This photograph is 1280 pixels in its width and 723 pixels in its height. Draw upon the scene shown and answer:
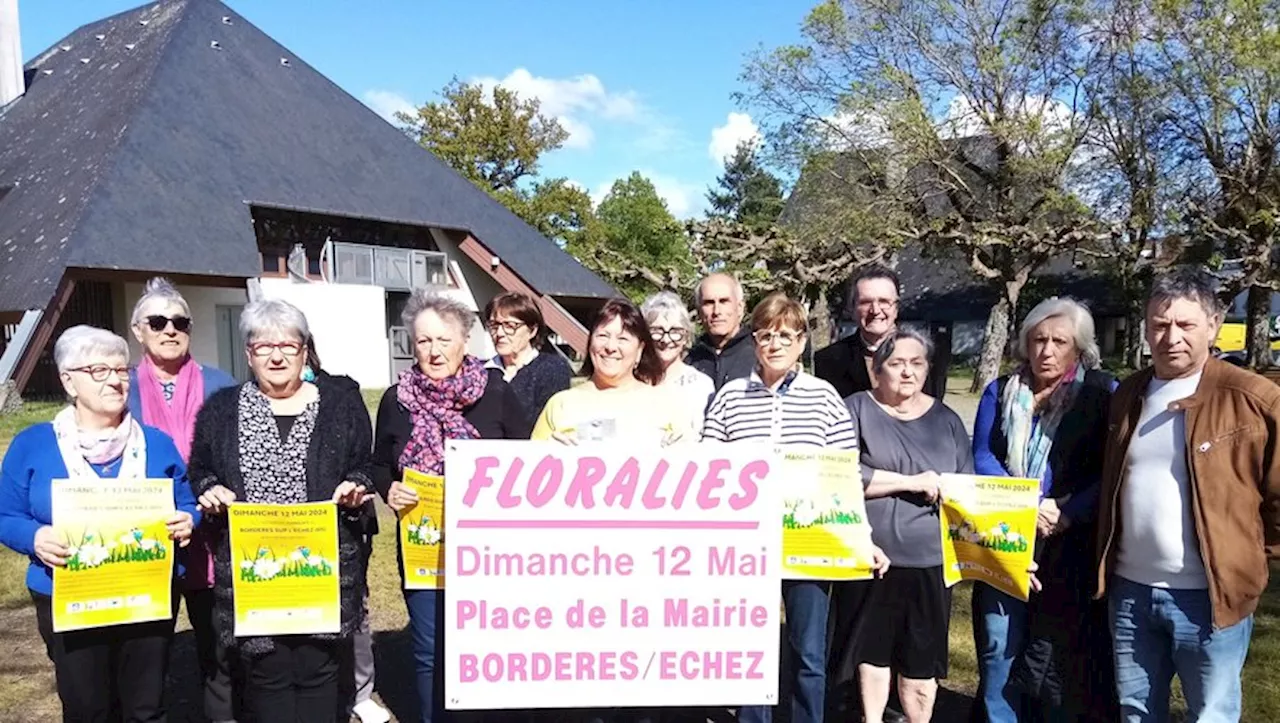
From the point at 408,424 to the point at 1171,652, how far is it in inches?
114

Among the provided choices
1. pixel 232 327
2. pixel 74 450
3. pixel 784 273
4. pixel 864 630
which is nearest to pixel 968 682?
pixel 864 630

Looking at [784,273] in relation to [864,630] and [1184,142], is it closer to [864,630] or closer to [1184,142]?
[1184,142]

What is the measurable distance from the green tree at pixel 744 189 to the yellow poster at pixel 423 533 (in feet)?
169

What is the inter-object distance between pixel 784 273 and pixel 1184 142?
36.4 feet

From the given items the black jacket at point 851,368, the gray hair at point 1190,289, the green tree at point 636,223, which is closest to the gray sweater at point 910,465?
the black jacket at point 851,368

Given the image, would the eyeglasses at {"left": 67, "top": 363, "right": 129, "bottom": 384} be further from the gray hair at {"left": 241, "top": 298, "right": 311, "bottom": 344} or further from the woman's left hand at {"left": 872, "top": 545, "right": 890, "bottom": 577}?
the woman's left hand at {"left": 872, "top": 545, "right": 890, "bottom": 577}

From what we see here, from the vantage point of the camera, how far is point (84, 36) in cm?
2820

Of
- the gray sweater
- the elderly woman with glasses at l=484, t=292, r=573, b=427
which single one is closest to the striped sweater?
the gray sweater

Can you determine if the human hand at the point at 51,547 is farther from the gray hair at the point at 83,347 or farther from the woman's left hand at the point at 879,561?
the woman's left hand at the point at 879,561

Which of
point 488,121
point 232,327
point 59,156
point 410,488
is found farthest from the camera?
Result: point 488,121

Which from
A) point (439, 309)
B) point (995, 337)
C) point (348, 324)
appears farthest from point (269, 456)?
point (348, 324)

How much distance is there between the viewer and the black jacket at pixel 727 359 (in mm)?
4289

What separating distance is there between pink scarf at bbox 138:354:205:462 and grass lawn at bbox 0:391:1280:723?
1.56 meters

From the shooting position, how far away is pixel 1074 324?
10.5ft
